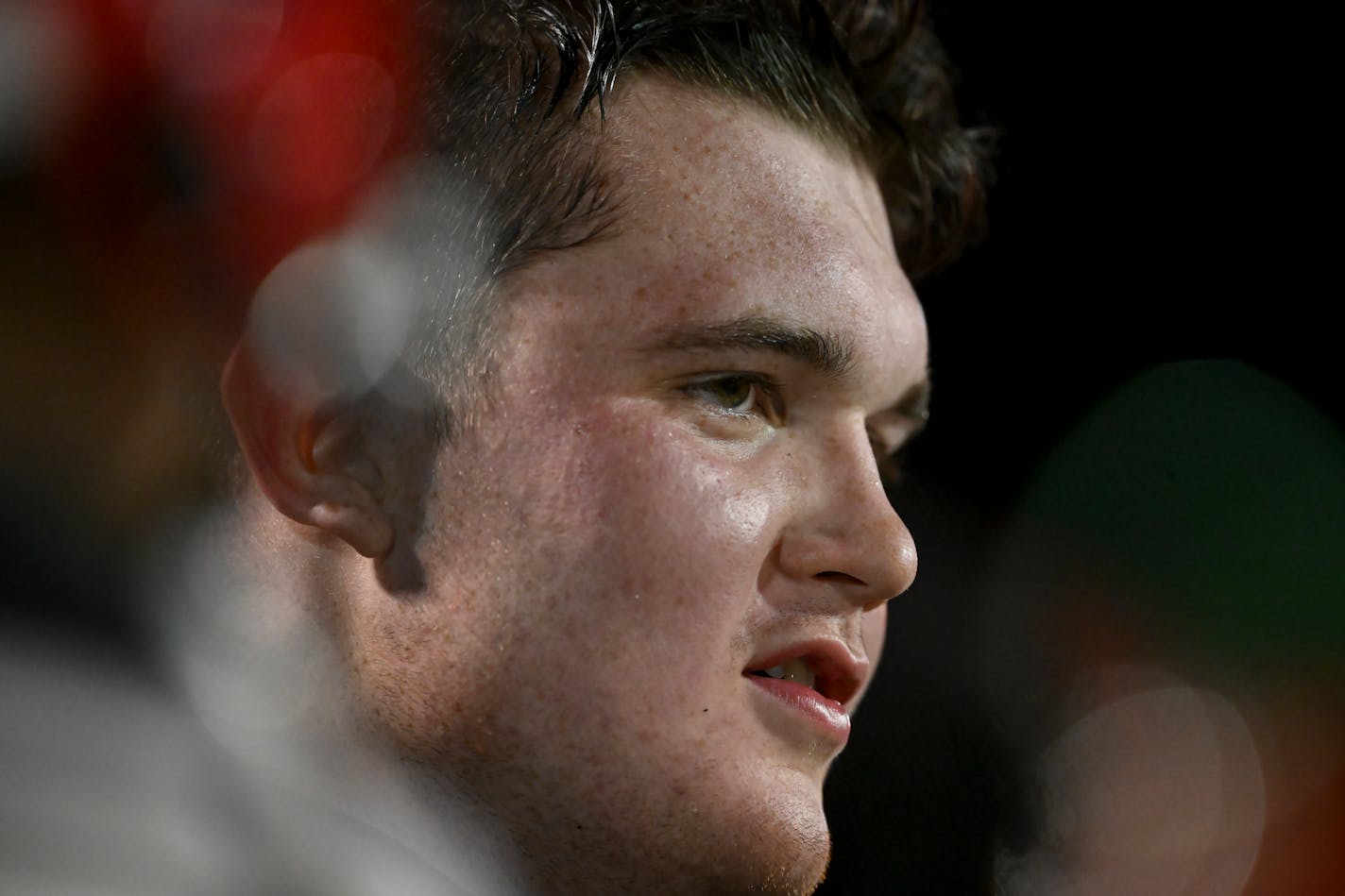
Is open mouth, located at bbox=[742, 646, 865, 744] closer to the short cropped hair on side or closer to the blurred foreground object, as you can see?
the short cropped hair on side

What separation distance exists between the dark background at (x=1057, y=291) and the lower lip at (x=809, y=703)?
487mm

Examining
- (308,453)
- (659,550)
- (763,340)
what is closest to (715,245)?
(763,340)

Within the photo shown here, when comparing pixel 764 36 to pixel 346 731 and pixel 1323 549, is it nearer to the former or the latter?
pixel 346 731

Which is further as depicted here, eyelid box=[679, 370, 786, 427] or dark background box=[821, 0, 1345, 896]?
dark background box=[821, 0, 1345, 896]

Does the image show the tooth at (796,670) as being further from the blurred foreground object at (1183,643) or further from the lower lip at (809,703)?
the blurred foreground object at (1183,643)

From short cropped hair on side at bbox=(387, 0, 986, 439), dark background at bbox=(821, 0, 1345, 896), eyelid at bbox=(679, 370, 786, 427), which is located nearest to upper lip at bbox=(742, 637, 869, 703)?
eyelid at bbox=(679, 370, 786, 427)

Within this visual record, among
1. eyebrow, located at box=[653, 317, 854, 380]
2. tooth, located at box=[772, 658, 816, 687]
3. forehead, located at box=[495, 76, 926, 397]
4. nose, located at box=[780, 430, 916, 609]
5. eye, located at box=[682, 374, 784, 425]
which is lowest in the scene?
tooth, located at box=[772, 658, 816, 687]

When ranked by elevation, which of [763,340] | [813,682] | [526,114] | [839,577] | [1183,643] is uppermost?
[526,114]

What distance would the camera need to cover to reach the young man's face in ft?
2.97

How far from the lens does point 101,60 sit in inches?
41.4

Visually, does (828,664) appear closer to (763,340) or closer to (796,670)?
(796,670)

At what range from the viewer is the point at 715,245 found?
0.96 m

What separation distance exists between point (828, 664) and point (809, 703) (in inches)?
1.5

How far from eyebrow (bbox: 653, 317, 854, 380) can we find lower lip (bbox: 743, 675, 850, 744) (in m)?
0.23
